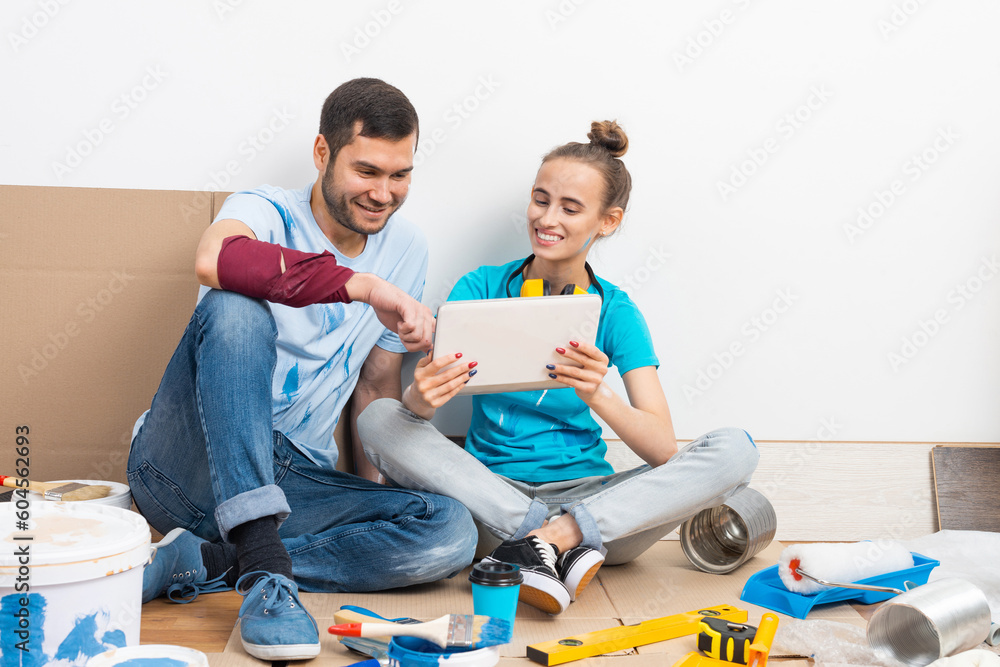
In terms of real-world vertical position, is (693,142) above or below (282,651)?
above

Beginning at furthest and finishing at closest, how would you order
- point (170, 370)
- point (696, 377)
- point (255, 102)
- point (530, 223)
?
1. point (696, 377)
2. point (255, 102)
3. point (530, 223)
4. point (170, 370)

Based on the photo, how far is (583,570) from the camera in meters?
1.38

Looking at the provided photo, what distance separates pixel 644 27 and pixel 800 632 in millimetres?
1377

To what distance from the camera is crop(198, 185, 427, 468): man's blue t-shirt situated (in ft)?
5.12

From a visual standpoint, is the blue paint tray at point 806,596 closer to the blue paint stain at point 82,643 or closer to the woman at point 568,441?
the woman at point 568,441

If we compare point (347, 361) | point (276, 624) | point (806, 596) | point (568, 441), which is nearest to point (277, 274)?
point (347, 361)

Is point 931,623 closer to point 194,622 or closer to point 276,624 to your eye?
point 276,624

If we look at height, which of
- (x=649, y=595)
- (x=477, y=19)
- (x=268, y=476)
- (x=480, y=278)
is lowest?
(x=649, y=595)

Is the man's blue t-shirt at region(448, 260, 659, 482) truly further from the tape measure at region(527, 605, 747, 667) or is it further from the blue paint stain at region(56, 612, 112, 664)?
the blue paint stain at region(56, 612, 112, 664)

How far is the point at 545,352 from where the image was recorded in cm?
144

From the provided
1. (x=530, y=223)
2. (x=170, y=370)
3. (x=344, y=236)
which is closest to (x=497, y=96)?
(x=530, y=223)

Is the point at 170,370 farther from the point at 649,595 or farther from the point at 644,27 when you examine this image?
the point at 644,27

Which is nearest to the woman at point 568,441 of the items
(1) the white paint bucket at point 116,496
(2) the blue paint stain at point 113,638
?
(1) the white paint bucket at point 116,496

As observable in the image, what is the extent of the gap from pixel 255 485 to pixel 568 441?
0.72 metres
